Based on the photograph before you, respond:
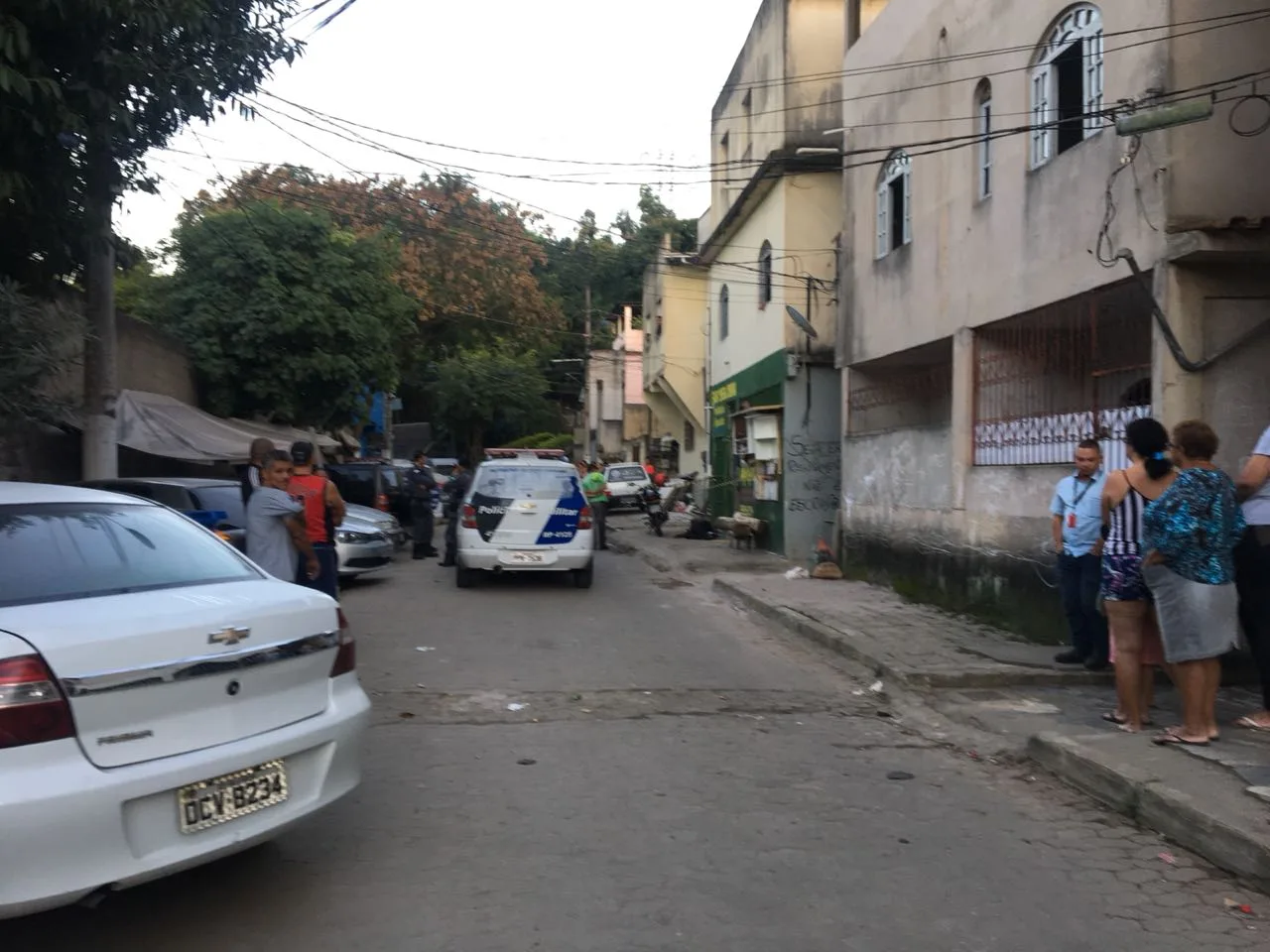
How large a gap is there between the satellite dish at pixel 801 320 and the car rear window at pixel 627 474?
1639cm

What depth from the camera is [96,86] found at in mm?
8797

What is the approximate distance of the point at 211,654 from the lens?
3701mm

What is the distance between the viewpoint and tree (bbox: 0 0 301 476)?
26.4 feet

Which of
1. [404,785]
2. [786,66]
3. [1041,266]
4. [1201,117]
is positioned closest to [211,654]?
[404,785]

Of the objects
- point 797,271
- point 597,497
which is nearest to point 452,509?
point 597,497

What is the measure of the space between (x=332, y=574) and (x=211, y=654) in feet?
16.3

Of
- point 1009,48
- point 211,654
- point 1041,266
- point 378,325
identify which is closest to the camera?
point 211,654

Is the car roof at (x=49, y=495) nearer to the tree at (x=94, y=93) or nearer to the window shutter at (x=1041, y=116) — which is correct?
the tree at (x=94, y=93)

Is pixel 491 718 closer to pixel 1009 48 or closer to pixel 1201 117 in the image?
pixel 1201 117

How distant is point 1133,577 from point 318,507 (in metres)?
5.64

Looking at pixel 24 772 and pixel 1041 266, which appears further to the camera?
pixel 1041 266

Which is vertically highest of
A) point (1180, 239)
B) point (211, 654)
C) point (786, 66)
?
point (786, 66)

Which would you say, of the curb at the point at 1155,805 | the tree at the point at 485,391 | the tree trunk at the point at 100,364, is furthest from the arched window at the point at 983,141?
the tree at the point at 485,391

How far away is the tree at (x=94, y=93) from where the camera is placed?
805 cm
